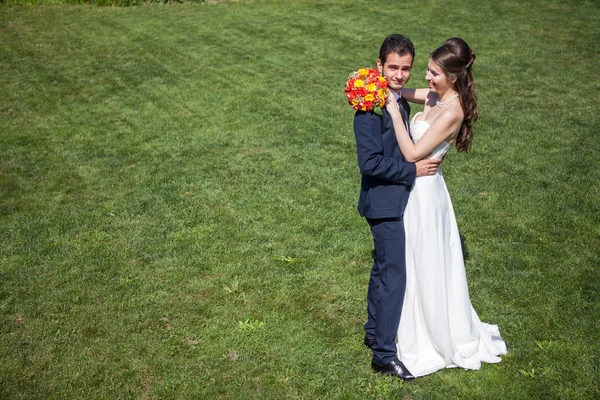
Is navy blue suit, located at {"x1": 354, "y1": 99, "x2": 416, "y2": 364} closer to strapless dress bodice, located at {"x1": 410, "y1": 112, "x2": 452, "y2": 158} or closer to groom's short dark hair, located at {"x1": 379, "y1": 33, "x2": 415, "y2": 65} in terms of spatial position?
strapless dress bodice, located at {"x1": 410, "y1": 112, "x2": 452, "y2": 158}

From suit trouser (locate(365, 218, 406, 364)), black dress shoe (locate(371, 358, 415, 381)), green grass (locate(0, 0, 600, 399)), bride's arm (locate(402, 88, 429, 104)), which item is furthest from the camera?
bride's arm (locate(402, 88, 429, 104))

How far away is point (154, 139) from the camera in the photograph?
1048 centimetres

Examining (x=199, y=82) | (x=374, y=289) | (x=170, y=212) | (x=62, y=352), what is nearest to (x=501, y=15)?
(x=199, y=82)

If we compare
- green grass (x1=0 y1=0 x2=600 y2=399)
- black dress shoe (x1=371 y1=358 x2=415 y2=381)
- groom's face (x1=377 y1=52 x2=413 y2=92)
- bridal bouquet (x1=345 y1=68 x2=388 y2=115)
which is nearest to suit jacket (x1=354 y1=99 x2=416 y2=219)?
bridal bouquet (x1=345 y1=68 x2=388 y2=115)

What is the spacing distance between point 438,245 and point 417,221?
273 millimetres

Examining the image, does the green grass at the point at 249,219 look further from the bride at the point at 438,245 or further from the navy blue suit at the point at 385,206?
the navy blue suit at the point at 385,206

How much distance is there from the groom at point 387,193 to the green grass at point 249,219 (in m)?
0.43

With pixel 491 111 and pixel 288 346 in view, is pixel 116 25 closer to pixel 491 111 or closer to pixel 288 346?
pixel 491 111

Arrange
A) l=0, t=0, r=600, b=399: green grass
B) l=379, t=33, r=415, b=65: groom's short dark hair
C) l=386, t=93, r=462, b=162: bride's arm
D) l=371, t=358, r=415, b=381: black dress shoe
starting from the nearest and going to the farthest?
l=379, t=33, r=415, b=65: groom's short dark hair, l=386, t=93, r=462, b=162: bride's arm, l=371, t=358, r=415, b=381: black dress shoe, l=0, t=0, r=600, b=399: green grass

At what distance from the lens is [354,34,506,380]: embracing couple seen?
4.69 m

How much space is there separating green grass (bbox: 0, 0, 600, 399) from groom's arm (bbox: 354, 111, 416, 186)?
179 cm

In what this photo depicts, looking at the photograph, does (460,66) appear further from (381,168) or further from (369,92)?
(381,168)

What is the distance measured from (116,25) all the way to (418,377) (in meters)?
14.7

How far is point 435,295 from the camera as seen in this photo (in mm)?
5043
